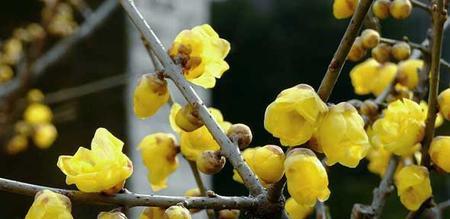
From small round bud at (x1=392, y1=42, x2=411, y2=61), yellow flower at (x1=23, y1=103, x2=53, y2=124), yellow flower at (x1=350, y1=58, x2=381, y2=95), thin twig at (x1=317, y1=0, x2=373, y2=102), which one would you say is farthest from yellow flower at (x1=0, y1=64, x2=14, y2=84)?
thin twig at (x1=317, y1=0, x2=373, y2=102)

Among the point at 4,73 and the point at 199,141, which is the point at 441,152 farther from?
the point at 4,73

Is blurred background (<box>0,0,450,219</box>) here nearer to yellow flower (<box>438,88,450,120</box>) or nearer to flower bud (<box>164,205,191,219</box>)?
yellow flower (<box>438,88,450,120</box>)

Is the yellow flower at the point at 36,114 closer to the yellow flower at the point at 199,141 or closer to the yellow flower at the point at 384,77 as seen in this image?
the yellow flower at the point at 384,77

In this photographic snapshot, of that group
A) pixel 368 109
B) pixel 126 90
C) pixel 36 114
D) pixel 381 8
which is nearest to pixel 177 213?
pixel 368 109

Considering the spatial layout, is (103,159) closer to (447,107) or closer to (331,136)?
(331,136)

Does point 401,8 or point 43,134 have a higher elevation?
point 401,8
